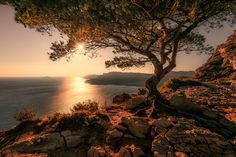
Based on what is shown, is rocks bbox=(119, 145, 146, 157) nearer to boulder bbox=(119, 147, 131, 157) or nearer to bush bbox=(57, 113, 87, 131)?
boulder bbox=(119, 147, 131, 157)

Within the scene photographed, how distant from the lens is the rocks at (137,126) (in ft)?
35.5

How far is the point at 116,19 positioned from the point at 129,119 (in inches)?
209

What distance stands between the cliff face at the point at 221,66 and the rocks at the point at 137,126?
25.2 metres

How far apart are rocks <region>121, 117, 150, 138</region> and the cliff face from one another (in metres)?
25.2

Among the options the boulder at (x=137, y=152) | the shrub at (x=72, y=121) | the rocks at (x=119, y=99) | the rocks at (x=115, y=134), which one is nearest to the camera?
the boulder at (x=137, y=152)

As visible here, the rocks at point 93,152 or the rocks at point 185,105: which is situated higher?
the rocks at point 185,105

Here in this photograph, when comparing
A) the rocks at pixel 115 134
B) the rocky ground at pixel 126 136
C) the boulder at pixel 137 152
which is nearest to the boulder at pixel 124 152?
the rocky ground at pixel 126 136

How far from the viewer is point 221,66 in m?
37.9

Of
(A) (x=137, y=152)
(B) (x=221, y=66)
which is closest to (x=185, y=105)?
(A) (x=137, y=152)

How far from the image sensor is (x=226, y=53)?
40875 millimetres

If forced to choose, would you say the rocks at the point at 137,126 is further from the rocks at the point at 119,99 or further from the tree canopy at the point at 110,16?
the rocks at the point at 119,99

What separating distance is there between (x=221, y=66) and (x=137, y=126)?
31.9m

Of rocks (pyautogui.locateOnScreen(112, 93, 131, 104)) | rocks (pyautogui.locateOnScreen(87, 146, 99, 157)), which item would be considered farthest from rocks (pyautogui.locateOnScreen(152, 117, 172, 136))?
rocks (pyautogui.locateOnScreen(112, 93, 131, 104))

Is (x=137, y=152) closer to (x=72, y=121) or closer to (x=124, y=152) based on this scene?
(x=124, y=152)
